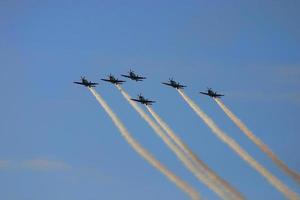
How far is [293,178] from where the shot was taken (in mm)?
196875

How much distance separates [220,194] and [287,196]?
12.9 m

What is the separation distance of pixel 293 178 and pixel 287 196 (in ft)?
11.9

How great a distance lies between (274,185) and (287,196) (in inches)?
148

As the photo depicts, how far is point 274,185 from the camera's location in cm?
19938

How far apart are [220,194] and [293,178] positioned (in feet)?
47.4

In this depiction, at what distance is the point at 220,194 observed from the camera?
19975cm

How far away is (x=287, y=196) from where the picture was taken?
646 ft
